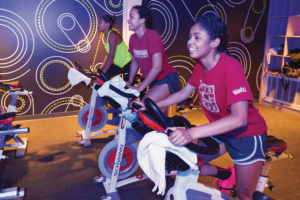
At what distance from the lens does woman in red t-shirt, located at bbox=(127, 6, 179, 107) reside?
2297mm

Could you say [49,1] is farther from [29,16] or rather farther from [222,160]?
[222,160]

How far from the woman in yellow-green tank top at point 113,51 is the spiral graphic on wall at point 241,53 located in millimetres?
2693

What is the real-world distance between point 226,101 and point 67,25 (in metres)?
3.45

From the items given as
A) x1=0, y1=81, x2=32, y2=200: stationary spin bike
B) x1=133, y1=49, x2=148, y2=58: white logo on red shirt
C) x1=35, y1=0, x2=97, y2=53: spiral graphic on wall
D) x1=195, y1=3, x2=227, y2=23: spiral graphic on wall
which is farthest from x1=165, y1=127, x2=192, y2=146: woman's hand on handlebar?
x1=195, y1=3, x2=227, y2=23: spiral graphic on wall

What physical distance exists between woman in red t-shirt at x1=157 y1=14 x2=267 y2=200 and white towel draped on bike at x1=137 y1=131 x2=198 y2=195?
74 millimetres

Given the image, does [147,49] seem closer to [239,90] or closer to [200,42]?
[200,42]

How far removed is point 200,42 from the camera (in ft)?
4.28

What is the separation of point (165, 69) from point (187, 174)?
55.6 inches

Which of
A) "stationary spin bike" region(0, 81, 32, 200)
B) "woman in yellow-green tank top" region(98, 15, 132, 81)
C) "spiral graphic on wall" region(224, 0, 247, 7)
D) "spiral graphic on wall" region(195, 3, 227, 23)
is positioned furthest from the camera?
"spiral graphic on wall" region(224, 0, 247, 7)

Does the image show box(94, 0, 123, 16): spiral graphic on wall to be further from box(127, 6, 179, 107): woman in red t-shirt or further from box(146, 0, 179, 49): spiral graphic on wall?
box(127, 6, 179, 107): woman in red t-shirt

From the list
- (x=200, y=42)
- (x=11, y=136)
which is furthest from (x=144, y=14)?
(x=11, y=136)

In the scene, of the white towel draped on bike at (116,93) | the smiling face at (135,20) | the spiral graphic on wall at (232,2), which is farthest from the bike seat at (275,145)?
the spiral graphic on wall at (232,2)

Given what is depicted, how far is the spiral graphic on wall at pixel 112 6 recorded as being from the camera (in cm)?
420

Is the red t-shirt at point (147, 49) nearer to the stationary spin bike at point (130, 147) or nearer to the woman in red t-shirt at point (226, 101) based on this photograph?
the stationary spin bike at point (130, 147)
